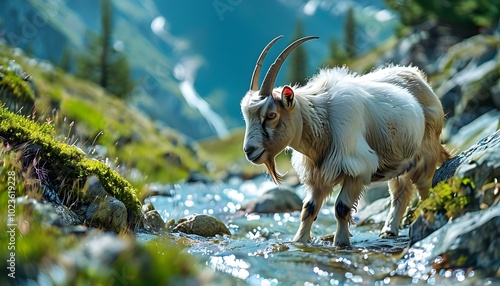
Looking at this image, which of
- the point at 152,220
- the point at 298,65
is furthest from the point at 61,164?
the point at 298,65

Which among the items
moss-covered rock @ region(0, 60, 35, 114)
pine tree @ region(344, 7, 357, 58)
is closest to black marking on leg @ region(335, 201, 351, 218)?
moss-covered rock @ region(0, 60, 35, 114)

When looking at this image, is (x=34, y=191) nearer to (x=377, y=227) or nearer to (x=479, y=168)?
(x=479, y=168)

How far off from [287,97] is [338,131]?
1.00 metres

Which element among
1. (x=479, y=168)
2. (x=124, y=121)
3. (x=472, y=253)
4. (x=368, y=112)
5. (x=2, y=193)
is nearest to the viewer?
(x=472, y=253)

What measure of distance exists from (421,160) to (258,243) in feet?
12.4

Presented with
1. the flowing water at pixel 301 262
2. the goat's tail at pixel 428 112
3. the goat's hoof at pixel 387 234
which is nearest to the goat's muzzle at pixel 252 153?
the flowing water at pixel 301 262

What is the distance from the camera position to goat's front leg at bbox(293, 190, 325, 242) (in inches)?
363

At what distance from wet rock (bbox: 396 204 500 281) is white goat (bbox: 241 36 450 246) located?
8.28ft

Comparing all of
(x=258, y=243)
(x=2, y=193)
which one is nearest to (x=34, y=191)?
(x=2, y=193)

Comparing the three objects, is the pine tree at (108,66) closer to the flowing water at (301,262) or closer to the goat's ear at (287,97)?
the flowing water at (301,262)

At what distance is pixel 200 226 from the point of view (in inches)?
415

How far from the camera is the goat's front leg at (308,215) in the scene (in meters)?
9.23

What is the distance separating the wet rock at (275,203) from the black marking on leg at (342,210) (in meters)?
7.36

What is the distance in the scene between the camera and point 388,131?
9609 mm
